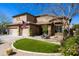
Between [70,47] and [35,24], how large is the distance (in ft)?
3.40

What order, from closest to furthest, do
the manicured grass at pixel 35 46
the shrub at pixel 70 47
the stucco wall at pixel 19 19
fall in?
1. the shrub at pixel 70 47
2. the manicured grass at pixel 35 46
3. the stucco wall at pixel 19 19

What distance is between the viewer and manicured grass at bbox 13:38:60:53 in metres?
4.63

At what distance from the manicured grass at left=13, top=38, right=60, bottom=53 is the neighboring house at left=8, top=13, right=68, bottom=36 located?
0.20 m

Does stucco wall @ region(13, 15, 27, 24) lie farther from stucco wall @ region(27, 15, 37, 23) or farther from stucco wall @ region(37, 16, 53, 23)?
stucco wall @ region(37, 16, 53, 23)

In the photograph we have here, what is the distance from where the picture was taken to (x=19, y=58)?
4.56 metres

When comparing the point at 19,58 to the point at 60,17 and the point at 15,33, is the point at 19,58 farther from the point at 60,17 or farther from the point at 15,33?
the point at 60,17

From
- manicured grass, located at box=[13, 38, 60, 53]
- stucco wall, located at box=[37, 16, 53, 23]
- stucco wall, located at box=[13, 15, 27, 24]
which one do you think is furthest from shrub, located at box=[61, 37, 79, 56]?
stucco wall, located at box=[13, 15, 27, 24]

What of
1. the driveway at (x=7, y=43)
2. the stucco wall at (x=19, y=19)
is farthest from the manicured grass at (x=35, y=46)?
the stucco wall at (x=19, y=19)

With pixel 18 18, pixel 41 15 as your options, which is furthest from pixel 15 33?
pixel 41 15

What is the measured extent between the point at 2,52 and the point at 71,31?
1787 mm

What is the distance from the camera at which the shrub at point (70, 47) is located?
448 cm

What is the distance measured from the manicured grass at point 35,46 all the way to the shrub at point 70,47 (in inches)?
7.5

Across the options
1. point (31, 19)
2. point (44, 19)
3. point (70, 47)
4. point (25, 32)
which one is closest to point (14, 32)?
point (25, 32)

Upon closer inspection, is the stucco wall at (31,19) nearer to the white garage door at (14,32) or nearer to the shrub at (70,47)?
the white garage door at (14,32)
